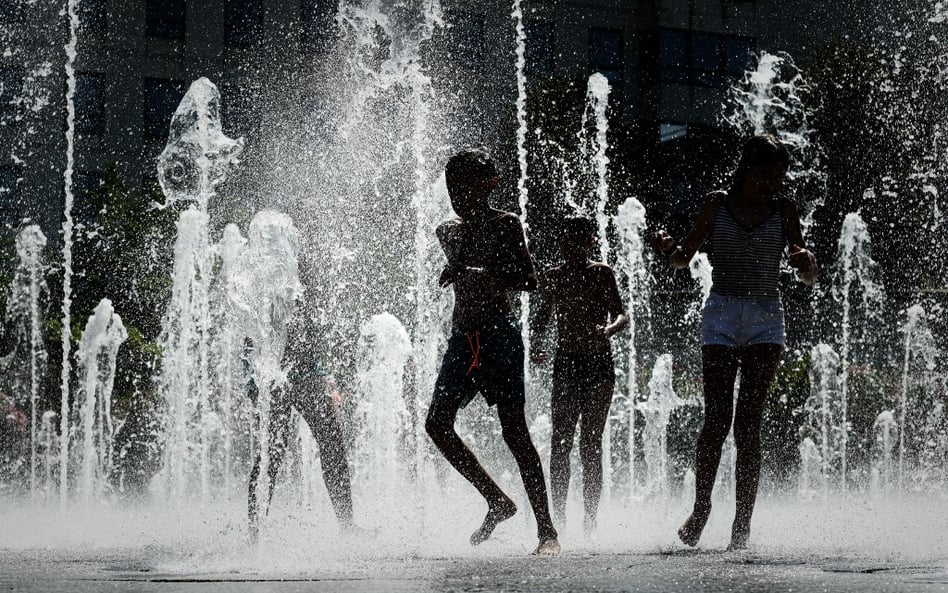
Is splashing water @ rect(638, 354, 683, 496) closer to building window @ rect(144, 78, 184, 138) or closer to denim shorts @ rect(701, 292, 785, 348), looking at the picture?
denim shorts @ rect(701, 292, 785, 348)

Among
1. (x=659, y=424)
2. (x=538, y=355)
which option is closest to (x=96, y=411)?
(x=659, y=424)

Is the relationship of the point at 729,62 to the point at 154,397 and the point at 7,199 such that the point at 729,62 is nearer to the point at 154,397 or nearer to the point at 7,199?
the point at 7,199

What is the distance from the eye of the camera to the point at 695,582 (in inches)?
145

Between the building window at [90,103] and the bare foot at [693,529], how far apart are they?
27881 millimetres

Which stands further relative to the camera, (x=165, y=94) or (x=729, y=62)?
(x=729, y=62)

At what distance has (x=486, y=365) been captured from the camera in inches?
192

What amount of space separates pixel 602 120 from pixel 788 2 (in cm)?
885

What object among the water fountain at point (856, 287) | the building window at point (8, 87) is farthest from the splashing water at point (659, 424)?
the building window at point (8, 87)


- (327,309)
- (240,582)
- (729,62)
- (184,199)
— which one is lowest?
(240,582)

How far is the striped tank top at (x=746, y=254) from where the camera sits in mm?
5102

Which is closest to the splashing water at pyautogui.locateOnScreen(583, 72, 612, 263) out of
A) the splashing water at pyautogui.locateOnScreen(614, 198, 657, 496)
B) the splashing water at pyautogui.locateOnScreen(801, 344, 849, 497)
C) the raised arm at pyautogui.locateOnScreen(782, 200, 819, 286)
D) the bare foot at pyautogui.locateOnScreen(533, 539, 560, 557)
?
the splashing water at pyautogui.locateOnScreen(614, 198, 657, 496)

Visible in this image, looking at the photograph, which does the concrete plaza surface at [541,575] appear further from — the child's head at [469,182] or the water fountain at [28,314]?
the water fountain at [28,314]

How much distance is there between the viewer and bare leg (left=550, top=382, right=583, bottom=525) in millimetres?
5820

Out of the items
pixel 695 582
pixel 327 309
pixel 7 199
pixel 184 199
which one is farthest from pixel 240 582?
pixel 7 199
